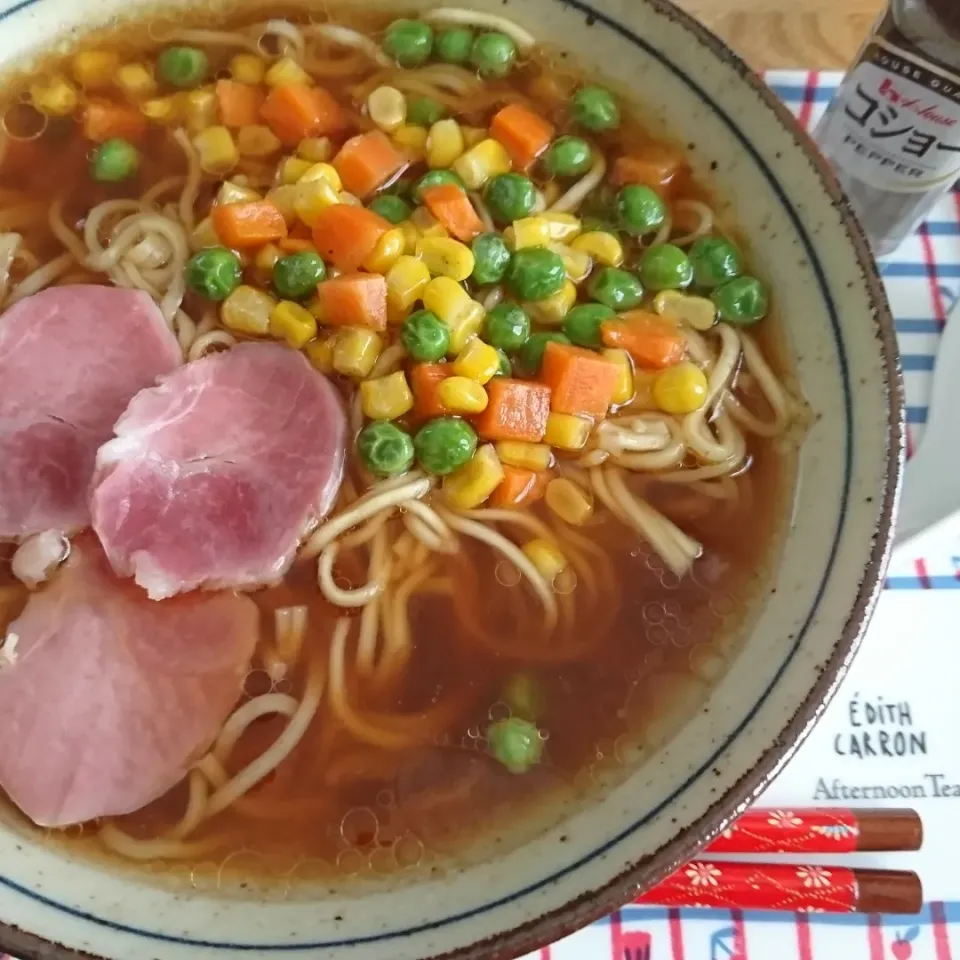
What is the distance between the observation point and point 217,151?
2299 millimetres

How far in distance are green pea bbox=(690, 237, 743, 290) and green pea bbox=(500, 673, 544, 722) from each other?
96 cm

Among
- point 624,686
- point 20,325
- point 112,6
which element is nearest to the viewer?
point 624,686

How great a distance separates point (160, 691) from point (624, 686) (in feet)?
2.99

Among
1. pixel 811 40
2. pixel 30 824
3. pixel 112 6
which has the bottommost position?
pixel 30 824

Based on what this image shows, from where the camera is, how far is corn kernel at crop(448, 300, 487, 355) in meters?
2.06

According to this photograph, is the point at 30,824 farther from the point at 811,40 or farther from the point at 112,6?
the point at 811,40

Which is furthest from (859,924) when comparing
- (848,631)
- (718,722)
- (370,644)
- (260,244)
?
(260,244)

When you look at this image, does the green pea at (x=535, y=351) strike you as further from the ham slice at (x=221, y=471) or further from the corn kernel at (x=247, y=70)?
the corn kernel at (x=247, y=70)

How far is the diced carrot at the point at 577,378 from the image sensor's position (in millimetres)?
2049

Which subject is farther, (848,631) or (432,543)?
(432,543)

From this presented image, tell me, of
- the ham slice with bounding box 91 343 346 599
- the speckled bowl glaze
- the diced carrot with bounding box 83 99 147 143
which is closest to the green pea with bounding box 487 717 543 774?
the speckled bowl glaze

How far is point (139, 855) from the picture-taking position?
1.82 meters

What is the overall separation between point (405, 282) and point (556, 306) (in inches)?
13.4

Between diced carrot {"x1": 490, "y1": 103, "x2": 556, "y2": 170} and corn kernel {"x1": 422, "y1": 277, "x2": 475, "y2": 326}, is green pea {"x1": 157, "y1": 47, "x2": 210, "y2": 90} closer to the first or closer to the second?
diced carrot {"x1": 490, "y1": 103, "x2": 556, "y2": 170}
